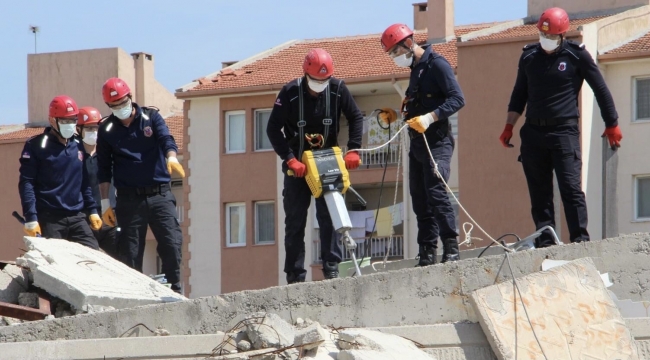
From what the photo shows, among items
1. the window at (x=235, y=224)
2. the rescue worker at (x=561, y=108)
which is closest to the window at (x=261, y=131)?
the window at (x=235, y=224)

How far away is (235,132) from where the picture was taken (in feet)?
152

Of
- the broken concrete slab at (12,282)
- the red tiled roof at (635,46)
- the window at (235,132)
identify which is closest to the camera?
the broken concrete slab at (12,282)

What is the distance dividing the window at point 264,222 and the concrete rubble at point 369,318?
3503 centimetres

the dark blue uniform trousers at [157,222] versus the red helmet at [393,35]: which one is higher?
the red helmet at [393,35]

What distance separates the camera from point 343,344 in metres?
8.88

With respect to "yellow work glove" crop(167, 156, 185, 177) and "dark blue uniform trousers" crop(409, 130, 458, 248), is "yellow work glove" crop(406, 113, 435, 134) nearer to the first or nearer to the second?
"dark blue uniform trousers" crop(409, 130, 458, 248)

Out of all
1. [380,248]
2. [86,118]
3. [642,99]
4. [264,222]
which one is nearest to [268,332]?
[86,118]

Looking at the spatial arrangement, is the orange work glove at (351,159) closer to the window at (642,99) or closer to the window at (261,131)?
the window at (642,99)

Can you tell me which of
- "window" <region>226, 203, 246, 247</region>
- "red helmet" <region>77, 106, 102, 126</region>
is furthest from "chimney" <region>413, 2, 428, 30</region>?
"red helmet" <region>77, 106, 102, 126</region>

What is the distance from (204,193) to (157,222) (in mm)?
34220

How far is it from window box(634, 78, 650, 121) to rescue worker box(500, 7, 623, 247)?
28.4 metres

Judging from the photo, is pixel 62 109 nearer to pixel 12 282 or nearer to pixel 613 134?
pixel 12 282

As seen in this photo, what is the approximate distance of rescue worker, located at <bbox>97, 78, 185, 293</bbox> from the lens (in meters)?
12.4

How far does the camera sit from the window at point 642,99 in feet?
128
